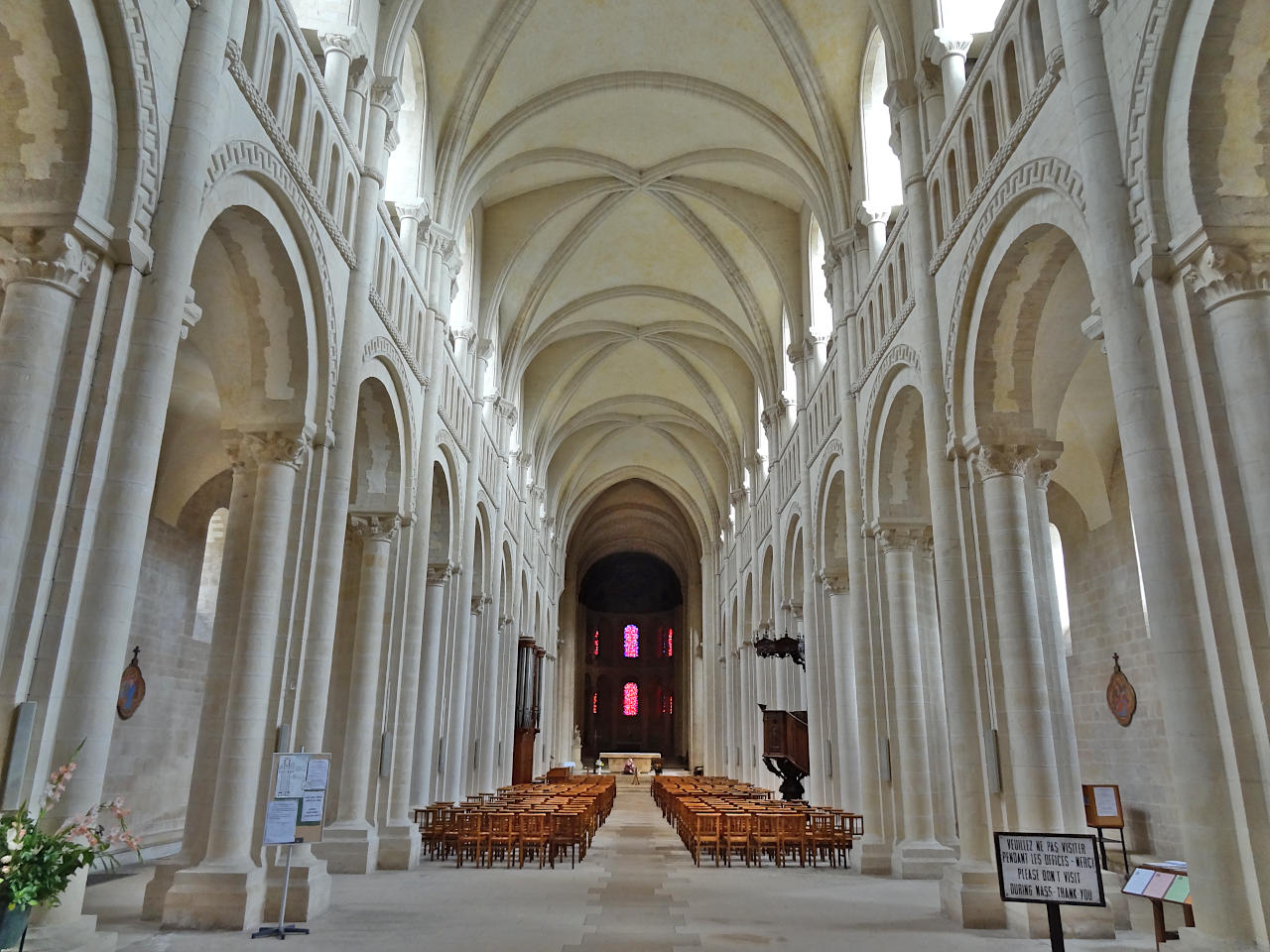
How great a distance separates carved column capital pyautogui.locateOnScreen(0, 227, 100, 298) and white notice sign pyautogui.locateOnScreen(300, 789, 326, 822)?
494 cm

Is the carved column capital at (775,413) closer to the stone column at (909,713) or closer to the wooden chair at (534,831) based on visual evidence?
the stone column at (909,713)

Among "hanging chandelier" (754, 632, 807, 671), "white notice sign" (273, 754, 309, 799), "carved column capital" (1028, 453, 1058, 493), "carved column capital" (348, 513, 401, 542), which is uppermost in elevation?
"carved column capital" (348, 513, 401, 542)

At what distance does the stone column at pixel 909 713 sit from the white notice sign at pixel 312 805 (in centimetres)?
827

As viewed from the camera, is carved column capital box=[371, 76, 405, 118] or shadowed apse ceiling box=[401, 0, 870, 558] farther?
shadowed apse ceiling box=[401, 0, 870, 558]

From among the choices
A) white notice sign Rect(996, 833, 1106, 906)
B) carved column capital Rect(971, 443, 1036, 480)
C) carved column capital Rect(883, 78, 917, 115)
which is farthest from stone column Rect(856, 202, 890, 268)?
white notice sign Rect(996, 833, 1106, 906)

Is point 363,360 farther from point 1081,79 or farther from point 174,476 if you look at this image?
point 1081,79

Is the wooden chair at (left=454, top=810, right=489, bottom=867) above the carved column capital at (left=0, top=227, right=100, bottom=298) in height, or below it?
below

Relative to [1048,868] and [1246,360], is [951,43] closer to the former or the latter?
[1246,360]

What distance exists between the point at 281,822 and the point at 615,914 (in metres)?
3.41

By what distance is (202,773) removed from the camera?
8.95 m

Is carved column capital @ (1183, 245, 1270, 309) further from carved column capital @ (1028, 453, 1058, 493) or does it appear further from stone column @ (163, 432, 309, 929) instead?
stone column @ (163, 432, 309, 929)

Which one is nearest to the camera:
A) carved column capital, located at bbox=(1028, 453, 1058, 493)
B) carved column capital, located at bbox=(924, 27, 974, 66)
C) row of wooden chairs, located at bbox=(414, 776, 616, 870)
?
carved column capital, located at bbox=(1028, 453, 1058, 493)

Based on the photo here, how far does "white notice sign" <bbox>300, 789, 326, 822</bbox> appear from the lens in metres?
8.47

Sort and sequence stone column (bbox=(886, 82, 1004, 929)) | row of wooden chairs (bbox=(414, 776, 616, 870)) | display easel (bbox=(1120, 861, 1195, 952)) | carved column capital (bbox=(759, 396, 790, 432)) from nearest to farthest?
display easel (bbox=(1120, 861, 1195, 952)), stone column (bbox=(886, 82, 1004, 929)), row of wooden chairs (bbox=(414, 776, 616, 870)), carved column capital (bbox=(759, 396, 790, 432))
